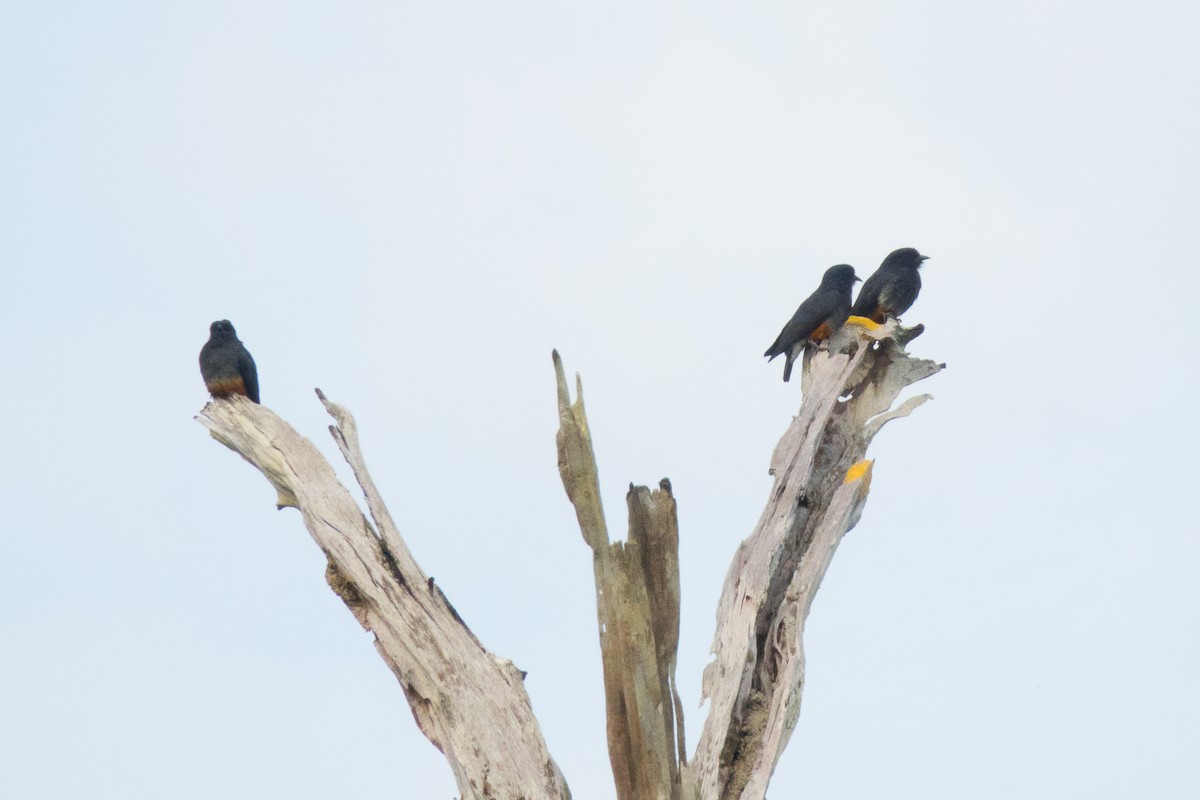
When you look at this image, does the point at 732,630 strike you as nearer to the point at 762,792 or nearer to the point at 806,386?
the point at 762,792

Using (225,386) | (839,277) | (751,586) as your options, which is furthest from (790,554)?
(225,386)

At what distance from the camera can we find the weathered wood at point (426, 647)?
5.59 metres

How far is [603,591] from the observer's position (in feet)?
18.1

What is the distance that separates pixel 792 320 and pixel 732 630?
11.4 feet

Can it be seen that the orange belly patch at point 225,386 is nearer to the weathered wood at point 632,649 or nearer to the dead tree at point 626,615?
the dead tree at point 626,615

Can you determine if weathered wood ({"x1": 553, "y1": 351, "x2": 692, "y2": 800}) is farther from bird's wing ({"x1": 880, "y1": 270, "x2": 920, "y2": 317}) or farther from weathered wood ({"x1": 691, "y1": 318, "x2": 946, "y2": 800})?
bird's wing ({"x1": 880, "y1": 270, "x2": 920, "y2": 317})

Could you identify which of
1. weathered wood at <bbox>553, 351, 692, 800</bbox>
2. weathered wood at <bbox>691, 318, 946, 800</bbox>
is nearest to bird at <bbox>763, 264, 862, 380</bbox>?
weathered wood at <bbox>691, 318, 946, 800</bbox>

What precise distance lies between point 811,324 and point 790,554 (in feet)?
9.03

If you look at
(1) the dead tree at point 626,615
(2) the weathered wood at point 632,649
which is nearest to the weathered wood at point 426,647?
(1) the dead tree at point 626,615

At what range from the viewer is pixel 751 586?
658cm

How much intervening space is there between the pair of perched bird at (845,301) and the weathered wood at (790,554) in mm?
851

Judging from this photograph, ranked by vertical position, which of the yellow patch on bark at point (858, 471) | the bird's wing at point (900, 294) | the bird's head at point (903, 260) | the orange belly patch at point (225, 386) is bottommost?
the yellow patch on bark at point (858, 471)

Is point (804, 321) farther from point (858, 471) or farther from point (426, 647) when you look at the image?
point (426, 647)

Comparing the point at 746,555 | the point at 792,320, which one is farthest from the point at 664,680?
the point at 792,320
